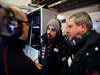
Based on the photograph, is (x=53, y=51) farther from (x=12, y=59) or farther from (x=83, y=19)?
(x=12, y=59)

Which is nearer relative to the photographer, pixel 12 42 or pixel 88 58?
pixel 12 42

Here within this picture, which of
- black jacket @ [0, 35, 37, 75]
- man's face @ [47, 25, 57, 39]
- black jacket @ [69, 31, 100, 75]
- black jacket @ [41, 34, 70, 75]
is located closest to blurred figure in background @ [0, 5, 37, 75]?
black jacket @ [0, 35, 37, 75]

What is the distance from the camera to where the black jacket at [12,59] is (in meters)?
0.74

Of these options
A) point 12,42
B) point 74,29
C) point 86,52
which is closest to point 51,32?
point 74,29

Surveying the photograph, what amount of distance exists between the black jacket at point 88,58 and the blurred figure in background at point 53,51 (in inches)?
24.8

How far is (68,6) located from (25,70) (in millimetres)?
2371

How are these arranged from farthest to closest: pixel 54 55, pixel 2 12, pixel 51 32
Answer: pixel 51 32 → pixel 54 55 → pixel 2 12

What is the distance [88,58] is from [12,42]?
723mm

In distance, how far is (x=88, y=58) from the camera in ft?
3.68

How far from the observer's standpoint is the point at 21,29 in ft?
2.62

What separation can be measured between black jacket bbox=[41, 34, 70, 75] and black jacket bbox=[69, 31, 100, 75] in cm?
63

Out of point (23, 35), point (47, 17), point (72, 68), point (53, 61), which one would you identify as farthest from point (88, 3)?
point (23, 35)

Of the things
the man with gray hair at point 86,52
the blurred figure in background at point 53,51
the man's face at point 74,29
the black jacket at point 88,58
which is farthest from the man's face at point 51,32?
the black jacket at point 88,58

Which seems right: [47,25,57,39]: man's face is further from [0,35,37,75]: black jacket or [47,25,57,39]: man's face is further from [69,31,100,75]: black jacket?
[0,35,37,75]: black jacket
